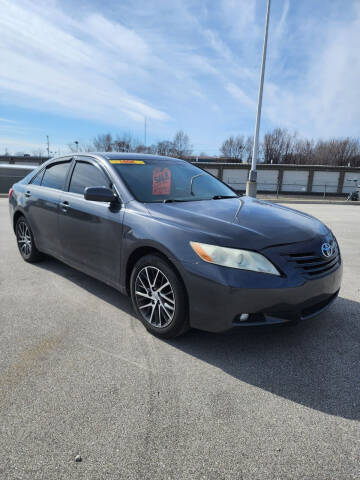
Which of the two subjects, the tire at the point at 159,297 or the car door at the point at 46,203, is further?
the car door at the point at 46,203

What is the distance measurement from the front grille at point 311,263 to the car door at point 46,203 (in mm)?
2861

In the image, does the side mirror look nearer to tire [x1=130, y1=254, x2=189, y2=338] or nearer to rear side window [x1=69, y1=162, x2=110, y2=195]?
rear side window [x1=69, y1=162, x2=110, y2=195]

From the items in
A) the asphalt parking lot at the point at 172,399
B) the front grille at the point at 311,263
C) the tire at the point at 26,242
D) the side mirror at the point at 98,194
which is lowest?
the asphalt parking lot at the point at 172,399

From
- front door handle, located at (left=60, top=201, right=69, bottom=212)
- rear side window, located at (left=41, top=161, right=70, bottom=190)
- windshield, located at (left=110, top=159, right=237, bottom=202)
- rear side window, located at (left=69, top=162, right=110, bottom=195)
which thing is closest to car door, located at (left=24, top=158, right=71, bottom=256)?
rear side window, located at (left=41, top=161, right=70, bottom=190)

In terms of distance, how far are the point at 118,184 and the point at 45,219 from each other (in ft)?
5.12

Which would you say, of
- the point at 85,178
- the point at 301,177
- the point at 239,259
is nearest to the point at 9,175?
the point at 85,178

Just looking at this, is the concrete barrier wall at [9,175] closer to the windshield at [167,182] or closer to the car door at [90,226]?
the car door at [90,226]

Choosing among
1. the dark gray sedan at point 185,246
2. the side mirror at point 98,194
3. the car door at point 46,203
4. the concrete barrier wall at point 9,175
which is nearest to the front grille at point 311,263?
the dark gray sedan at point 185,246

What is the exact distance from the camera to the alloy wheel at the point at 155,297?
2719mm

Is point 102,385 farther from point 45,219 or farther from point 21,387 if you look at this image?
point 45,219

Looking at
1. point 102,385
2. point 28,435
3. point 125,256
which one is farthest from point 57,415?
point 125,256

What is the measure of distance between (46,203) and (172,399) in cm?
313

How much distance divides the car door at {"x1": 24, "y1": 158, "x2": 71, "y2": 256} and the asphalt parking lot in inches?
43.3

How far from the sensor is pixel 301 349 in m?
2.72
